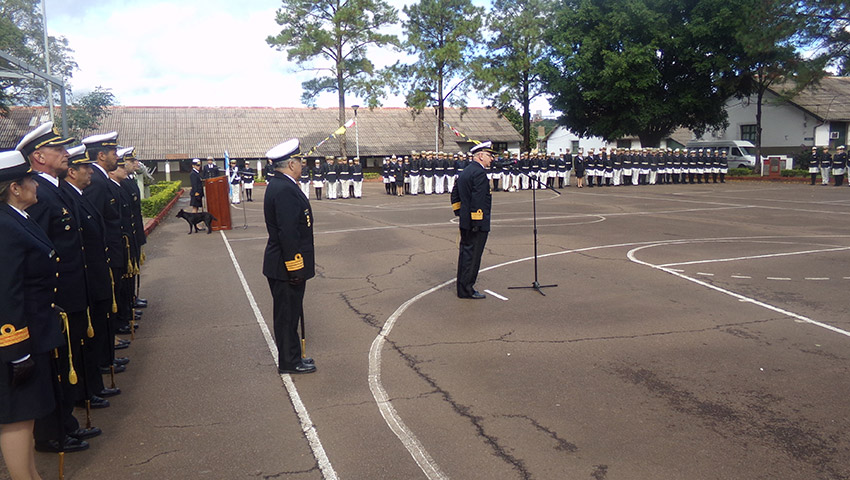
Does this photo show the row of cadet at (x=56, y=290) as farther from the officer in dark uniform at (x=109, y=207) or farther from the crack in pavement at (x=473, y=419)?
the crack in pavement at (x=473, y=419)

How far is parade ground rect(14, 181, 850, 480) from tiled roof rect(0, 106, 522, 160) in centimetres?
3943

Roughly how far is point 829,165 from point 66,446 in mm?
35178

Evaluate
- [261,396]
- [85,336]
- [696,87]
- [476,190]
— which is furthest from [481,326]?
[696,87]

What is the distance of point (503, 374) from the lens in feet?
19.0

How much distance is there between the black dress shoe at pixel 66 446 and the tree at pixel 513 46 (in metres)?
40.8

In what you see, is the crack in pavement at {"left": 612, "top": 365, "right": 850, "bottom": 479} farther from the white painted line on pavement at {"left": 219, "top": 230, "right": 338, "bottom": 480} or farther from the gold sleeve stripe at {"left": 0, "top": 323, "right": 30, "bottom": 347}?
the gold sleeve stripe at {"left": 0, "top": 323, "right": 30, "bottom": 347}

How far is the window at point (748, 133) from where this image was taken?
158ft

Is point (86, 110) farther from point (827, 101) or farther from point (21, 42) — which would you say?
point (827, 101)

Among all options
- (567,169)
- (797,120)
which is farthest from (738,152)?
(567,169)

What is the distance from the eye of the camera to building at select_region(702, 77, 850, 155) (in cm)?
4338

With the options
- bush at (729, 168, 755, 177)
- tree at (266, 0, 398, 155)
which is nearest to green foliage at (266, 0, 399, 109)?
tree at (266, 0, 398, 155)

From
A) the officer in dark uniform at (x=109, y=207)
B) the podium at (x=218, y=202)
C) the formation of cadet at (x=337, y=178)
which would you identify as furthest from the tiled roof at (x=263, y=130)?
the officer in dark uniform at (x=109, y=207)

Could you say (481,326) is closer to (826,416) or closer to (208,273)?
(826,416)

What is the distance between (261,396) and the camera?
5422 millimetres
